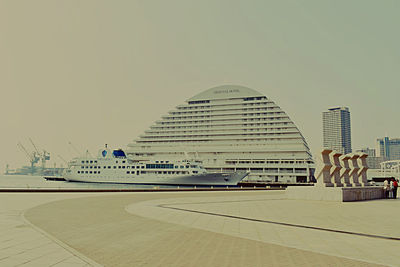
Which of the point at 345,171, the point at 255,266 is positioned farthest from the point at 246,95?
the point at 255,266

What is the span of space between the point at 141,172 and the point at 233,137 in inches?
1458

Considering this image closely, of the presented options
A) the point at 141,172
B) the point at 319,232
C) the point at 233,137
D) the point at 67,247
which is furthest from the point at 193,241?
the point at 233,137

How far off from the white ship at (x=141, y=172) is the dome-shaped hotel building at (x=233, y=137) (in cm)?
2157

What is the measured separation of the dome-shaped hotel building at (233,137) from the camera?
338ft

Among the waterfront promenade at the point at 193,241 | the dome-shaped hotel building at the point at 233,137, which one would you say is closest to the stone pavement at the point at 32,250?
the waterfront promenade at the point at 193,241

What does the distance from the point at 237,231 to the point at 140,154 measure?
11066cm

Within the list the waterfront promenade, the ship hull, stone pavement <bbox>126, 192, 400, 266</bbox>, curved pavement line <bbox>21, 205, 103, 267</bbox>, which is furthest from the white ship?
curved pavement line <bbox>21, 205, 103, 267</bbox>

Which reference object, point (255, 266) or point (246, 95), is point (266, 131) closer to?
point (246, 95)

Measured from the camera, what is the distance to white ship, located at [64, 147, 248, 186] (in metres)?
81.1

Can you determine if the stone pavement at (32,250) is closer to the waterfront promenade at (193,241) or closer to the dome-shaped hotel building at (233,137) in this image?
the waterfront promenade at (193,241)

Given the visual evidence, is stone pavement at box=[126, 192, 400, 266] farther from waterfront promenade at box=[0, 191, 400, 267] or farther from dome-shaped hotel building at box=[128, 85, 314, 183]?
dome-shaped hotel building at box=[128, 85, 314, 183]

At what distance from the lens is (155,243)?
28.8 feet

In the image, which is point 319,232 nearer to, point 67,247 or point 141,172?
point 67,247

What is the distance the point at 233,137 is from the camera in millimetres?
112562
